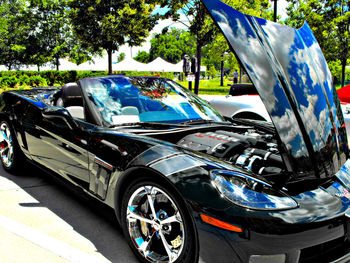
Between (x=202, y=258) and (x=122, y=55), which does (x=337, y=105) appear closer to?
(x=202, y=258)

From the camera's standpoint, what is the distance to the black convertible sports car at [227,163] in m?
1.77

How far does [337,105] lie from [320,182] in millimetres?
846

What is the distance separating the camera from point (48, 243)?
2.64 m

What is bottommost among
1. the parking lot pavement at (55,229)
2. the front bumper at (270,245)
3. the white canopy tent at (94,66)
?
the parking lot pavement at (55,229)

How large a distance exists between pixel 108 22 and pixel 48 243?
81.8 feet

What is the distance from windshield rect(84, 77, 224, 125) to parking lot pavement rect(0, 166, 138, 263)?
33.1 inches

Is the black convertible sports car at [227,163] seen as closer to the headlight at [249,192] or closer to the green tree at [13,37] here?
the headlight at [249,192]

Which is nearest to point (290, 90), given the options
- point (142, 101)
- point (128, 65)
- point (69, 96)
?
point (142, 101)

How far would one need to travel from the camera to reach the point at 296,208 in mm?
1812

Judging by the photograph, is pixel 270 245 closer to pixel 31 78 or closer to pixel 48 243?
pixel 48 243

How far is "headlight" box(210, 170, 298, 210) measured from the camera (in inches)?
70.1

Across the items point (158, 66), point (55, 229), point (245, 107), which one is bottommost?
point (55, 229)

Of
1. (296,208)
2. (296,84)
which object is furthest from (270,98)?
(296,208)

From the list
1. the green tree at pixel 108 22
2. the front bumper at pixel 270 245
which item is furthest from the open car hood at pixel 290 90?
the green tree at pixel 108 22
